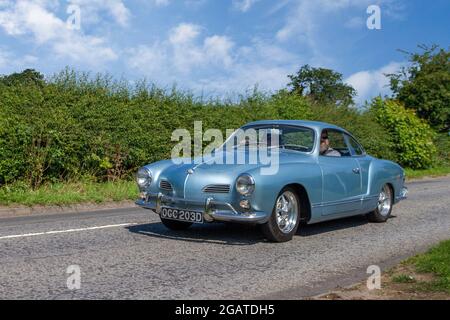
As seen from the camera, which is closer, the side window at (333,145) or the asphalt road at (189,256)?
the asphalt road at (189,256)

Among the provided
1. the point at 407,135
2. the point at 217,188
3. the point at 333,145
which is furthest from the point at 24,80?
the point at 407,135

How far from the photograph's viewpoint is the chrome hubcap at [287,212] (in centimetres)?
756

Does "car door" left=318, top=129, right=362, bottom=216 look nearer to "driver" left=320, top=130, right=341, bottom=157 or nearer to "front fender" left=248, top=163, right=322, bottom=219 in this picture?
"driver" left=320, top=130, right=341, bottom=157

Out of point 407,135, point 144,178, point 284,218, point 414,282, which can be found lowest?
point 414,282

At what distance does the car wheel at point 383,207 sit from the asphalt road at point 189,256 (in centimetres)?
17

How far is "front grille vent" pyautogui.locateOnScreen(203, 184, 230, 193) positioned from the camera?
711cm

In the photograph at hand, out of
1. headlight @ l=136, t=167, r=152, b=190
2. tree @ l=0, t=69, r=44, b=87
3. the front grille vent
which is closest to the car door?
the front grille vent

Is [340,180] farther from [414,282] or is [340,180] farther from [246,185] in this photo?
[414,282]

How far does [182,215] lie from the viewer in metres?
7.37

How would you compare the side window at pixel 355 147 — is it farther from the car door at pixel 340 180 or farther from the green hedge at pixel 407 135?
the green hedge at pixel 407 135

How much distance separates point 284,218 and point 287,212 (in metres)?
0.09
